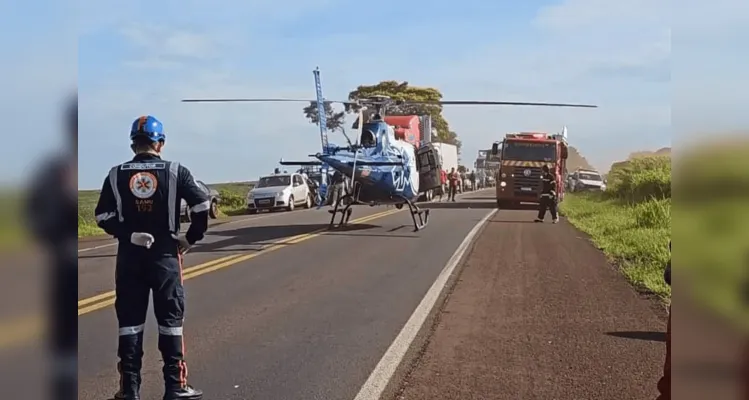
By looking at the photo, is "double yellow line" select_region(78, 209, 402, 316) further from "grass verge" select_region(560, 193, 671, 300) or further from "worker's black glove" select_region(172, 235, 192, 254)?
"grass verge" select_region(560, 193, 671, 300)

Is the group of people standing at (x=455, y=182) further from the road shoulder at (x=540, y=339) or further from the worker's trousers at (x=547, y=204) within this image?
the road shoulder at (x=540, y=339)

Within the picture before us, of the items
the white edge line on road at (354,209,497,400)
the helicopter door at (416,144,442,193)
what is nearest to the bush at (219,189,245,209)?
the helicopter door at (416,144,442,193)

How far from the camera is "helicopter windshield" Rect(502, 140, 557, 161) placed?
29828 millimetres

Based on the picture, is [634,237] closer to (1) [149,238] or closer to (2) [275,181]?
(1) [149,238]

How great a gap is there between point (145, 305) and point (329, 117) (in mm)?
13090

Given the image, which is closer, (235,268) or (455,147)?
(235,268)

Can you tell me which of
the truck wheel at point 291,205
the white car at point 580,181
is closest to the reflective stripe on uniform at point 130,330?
the truck wheel at point 291,205

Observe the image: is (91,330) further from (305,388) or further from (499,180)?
(499,180)

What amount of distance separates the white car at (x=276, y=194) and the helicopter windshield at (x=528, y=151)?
9210 millimetres

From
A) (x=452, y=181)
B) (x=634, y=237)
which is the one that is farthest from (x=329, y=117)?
(x=452, y=181)

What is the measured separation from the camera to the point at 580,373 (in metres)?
6.75
